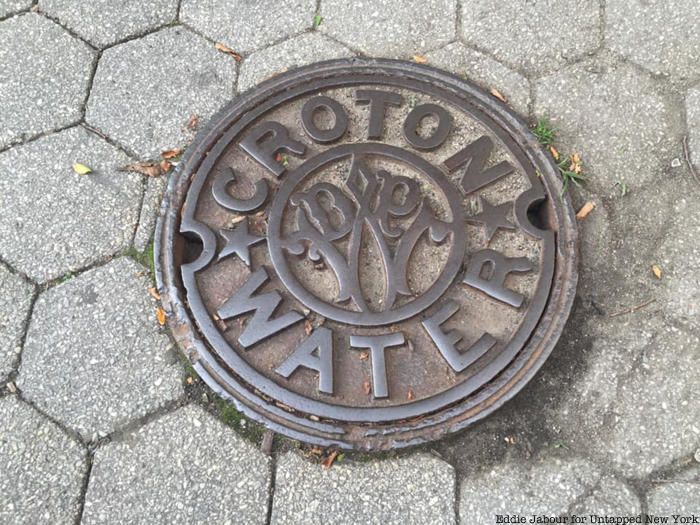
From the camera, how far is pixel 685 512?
69.4 inches

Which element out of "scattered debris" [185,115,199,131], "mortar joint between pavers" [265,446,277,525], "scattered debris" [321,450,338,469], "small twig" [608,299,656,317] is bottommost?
"mortar joint between pavers" [265,446,277,525]

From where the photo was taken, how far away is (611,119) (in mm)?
2279

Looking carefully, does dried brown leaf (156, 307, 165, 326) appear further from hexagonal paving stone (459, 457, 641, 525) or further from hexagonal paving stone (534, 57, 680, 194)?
hexagonal paving stone (534, 57, 680, 194)

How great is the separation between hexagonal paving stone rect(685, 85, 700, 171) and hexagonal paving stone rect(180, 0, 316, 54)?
57.3 inches

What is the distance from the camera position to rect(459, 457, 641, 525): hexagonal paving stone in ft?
5.82

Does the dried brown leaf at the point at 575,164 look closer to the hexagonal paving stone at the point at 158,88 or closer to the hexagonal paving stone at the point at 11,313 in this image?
the hexagonal paving stone at the point at 158,88

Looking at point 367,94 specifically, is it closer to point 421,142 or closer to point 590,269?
point 421,142

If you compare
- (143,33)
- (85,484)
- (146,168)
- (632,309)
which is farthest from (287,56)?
(85,484)

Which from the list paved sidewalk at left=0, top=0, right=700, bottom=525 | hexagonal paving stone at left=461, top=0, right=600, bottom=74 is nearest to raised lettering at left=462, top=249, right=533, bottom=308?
paved sidewalk at left=0, top=0, right=700, bottom=525

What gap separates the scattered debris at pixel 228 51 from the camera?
2.41 metres

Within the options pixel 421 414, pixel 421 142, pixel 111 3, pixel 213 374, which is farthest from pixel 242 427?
pixel 111 3

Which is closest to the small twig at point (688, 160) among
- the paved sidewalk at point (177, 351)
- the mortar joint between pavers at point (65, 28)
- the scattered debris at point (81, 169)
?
the paved sidewalk at point (177, 351)

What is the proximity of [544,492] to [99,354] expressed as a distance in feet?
4.59

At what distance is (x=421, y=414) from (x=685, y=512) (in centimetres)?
78
